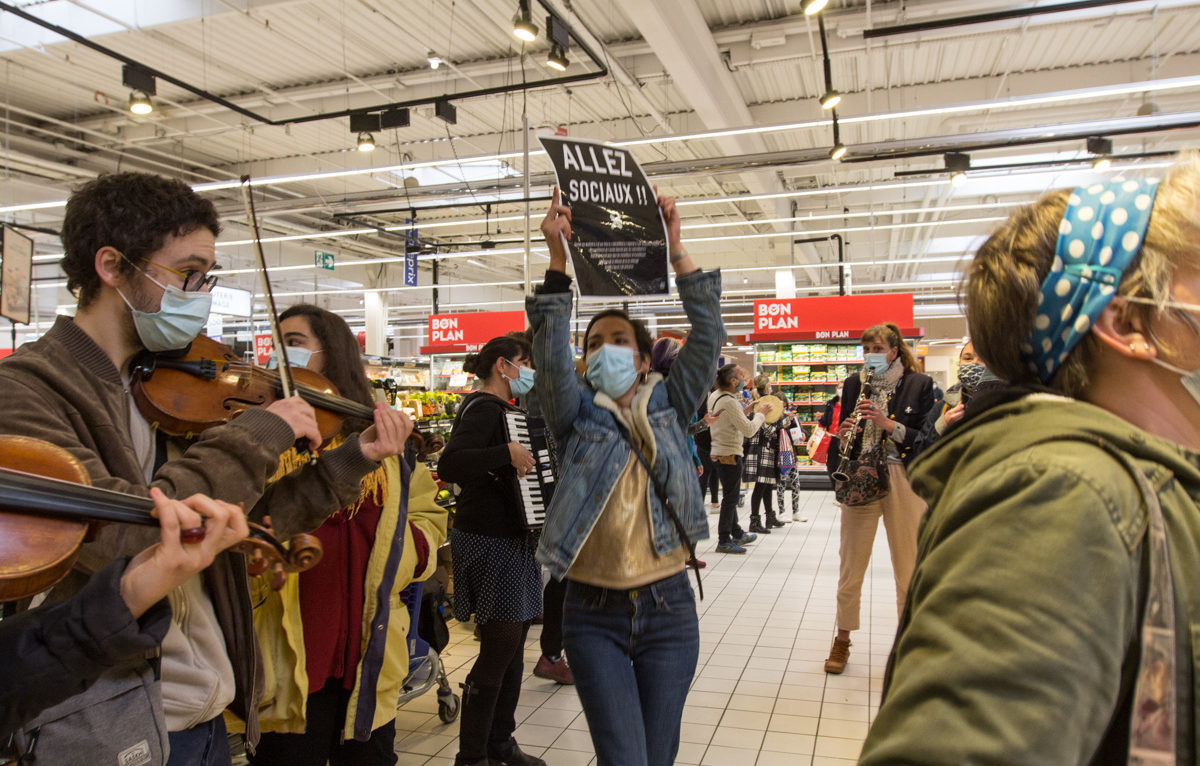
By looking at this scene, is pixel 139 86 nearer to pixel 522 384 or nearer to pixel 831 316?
pixel 522 384

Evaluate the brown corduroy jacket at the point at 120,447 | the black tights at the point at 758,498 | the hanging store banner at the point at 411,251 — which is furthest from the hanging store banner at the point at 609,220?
the hanging store banner at the point at 411,251

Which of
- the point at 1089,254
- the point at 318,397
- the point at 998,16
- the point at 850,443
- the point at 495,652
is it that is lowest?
the point at 495,652

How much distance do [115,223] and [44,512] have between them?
2.23 feet

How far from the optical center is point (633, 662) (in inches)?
80.7

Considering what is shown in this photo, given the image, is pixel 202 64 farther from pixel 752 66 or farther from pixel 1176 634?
pixel 1176 634

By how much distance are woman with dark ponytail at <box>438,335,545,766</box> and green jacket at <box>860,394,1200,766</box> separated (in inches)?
91.7

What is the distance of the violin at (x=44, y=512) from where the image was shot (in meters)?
0.96

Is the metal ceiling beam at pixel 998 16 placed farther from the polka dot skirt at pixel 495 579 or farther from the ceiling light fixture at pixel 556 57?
the polka dot skirt at pixel 495 579

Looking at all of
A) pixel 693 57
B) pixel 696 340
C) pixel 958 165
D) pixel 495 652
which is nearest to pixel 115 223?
pixel 696 340

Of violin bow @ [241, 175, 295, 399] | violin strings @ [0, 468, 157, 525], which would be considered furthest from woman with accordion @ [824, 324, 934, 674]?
violin strings @ [0, 468, 157, 525]

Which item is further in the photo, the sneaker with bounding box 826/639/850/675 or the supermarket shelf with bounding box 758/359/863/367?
the supermarket shelf with bounding box 758/359/863/367

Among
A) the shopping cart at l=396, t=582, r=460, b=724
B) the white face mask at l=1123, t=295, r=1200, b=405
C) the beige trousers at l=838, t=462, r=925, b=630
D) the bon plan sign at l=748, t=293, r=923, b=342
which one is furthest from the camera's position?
the bon plan sign at l=748, t=293, r=923, b=342

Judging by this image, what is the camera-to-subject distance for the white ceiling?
27.4 ft

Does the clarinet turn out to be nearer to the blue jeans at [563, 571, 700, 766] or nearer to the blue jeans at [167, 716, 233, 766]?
the blue jeans at [563, 571, 700, 766]
